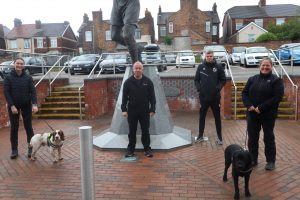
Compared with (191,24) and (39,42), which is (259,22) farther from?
(39,42)

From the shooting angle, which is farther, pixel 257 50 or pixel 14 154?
pixel 257 50

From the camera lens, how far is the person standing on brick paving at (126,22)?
22.4 feet

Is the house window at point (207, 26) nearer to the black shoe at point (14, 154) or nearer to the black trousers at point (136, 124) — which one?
the black trousers at point (136, 124)

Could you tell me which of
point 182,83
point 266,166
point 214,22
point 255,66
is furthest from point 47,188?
point 214,22

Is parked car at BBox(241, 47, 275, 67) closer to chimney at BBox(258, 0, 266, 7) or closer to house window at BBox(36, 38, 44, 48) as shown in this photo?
chimney at BBox(258, 0, 266, 7)

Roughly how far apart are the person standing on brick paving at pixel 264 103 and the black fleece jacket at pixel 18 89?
3.81 metres

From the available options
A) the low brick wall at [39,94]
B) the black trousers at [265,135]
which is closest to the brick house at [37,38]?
the low brick wall at [39,94]

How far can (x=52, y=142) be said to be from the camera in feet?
19.2

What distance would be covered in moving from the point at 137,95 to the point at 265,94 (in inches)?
84.3

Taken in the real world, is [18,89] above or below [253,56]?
below

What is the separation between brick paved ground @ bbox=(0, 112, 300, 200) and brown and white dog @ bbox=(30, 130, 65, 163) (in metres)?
0.17

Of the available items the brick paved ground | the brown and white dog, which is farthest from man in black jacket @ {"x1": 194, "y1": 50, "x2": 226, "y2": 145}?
the brown and white dog

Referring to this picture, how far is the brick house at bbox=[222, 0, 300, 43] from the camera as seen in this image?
168ft

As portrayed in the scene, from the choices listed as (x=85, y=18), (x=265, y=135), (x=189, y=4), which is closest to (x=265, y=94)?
(x=265, y=135)
